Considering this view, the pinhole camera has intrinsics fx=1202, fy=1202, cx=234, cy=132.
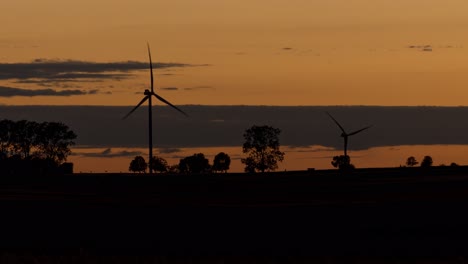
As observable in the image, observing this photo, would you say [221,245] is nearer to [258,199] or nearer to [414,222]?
[414,222]

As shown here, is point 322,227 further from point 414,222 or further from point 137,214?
point 137,214

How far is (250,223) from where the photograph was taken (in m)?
113

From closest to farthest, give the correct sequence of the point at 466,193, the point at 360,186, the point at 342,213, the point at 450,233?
the point at 450,233, the point at 342,213, the point at 466,193, the point at 360,186

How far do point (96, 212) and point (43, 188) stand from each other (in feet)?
209

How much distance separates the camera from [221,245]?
290ft

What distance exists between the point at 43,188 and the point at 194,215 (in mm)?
73753

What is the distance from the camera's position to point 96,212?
436 ft

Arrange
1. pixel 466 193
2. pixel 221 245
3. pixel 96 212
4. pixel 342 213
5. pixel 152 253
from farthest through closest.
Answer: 1. pixel 466 193
2. pixel 96 212
3. pixel 342 213
4. pixel 221 245
5. pixel 152 253

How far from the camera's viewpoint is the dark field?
269 feet

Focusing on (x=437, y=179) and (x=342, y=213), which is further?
(x=437, y=179)

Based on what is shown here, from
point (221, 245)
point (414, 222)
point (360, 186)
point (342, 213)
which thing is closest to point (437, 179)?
point (360, 186)

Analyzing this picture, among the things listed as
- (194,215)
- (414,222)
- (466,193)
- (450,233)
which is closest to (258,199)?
(466,193)

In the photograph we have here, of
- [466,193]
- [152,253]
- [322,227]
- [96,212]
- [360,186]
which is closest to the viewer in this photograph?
[152,253]

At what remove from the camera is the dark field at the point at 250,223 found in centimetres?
8212
